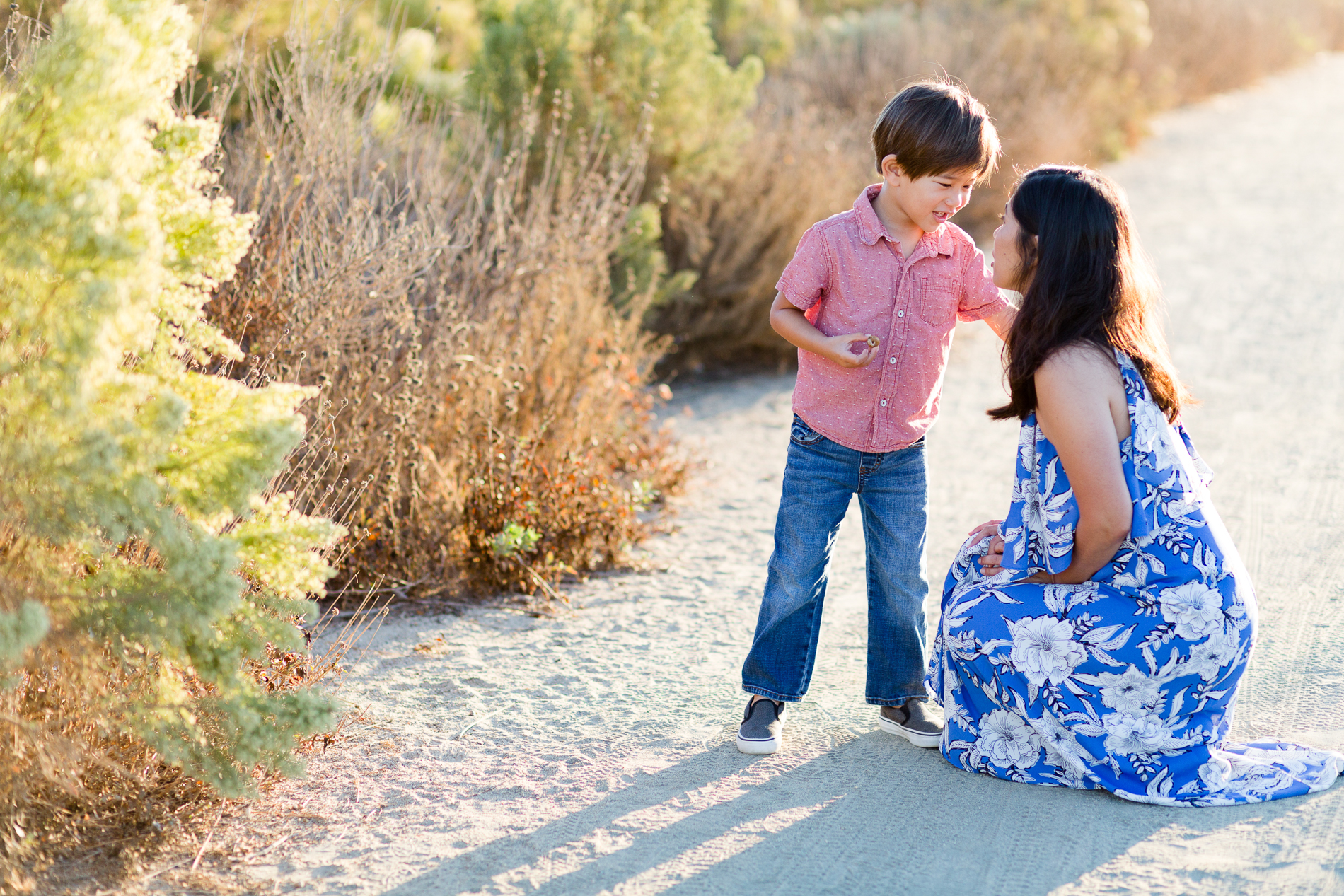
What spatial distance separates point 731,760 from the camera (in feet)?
9.74

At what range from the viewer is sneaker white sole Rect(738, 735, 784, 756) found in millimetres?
2971

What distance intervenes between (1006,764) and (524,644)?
151 cm

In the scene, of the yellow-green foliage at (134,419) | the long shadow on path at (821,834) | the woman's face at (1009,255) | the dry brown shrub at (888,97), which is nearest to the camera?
the yellow-green foliage at (134,419)

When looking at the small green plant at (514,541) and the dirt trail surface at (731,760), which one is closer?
the dirt trail surface at (731,760)

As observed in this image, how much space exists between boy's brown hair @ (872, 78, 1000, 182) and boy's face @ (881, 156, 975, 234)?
1 centimetres

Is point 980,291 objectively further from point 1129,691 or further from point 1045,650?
point 1129,691

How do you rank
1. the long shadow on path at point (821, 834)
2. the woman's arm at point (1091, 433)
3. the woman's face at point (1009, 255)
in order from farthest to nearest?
the woman's face at point (1009, 255) → the woman's arm at point (1091, 433) → the long shadow on path at point (821, 834)

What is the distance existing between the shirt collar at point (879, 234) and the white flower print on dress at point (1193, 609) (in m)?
0.94

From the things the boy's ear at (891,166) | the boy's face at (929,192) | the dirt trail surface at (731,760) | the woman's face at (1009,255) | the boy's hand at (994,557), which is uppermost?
the boy's ear at (891,166)

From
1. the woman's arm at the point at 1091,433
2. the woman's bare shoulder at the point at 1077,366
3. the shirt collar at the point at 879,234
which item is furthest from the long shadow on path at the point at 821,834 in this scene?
the shirt collar at the point at 879,234

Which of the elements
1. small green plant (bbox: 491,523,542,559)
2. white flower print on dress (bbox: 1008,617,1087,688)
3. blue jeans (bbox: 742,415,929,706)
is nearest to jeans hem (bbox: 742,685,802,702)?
blue jeans (bbox: 742,415,929,706)

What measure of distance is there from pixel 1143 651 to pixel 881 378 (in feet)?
2.78

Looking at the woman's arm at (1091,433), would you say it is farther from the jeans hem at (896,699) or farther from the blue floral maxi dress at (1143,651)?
the jeans hem at (896,699)

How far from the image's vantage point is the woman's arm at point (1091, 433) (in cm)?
263
